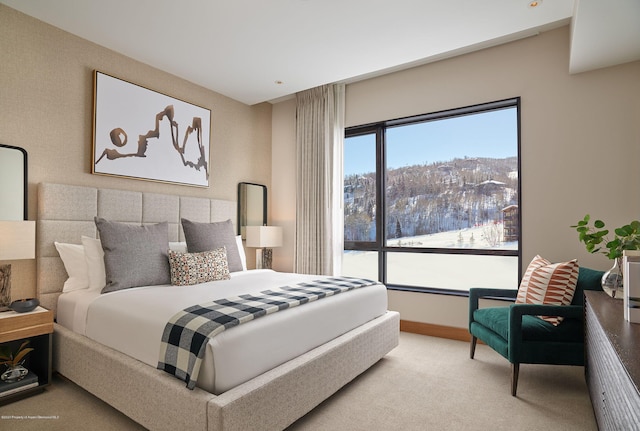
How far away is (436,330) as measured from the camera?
3.70 meters

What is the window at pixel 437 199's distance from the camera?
11.8 ft

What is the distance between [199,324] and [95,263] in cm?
154

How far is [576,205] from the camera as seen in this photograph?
10.1ft

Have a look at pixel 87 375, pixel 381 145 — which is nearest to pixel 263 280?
pixel 87 375

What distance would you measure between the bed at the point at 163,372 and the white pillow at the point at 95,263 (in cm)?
23

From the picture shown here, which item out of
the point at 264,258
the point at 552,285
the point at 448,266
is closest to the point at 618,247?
the point at 552,285

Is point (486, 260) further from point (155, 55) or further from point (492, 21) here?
point (155, 55)

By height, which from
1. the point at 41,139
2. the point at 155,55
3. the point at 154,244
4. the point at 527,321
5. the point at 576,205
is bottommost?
the point at 527,321

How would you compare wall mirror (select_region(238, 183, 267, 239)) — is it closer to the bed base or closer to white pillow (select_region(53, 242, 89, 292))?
white pillow (select_region(53, 242, 89, 292))

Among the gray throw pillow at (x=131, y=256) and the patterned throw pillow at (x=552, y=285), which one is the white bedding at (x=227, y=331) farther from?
the patterned throw pillow at (x=552, y=285)

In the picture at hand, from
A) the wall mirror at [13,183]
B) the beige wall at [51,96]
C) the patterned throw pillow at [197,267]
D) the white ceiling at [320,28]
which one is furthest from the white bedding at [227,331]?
the white ceiling at [320,28]

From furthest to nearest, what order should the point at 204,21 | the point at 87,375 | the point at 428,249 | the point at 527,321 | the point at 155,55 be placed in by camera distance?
the point at 428,249, the point at 155,55, the point at 204,21, the point at 527,321, the point at 87,375

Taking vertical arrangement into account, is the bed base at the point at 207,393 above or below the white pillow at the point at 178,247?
below

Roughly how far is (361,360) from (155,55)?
320cm
